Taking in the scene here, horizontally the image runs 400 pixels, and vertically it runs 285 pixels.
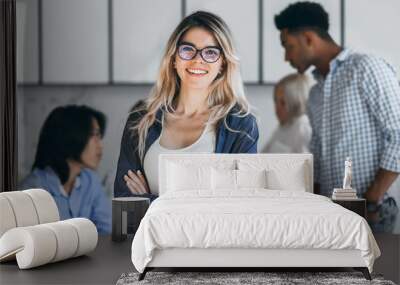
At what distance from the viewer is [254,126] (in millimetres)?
7512

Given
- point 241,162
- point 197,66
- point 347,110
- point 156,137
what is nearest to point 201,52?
point 197,66

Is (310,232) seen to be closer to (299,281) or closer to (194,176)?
(299,281)

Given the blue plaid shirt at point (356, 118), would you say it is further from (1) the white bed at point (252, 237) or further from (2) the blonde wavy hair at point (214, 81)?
(1) the white bed at point (252, 237)

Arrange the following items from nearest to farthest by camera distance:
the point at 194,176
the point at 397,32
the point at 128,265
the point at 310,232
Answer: the point at 310,232
the point at 128,265
the point at 194,176
the point at 397,32

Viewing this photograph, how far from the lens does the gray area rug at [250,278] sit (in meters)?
5.04

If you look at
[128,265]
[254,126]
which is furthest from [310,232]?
[254,126]

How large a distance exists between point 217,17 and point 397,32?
1.87 meters

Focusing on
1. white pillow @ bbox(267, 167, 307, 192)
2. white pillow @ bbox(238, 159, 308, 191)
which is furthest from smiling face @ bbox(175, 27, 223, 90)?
white pillow @ bbox(267, 167, 307, 192)

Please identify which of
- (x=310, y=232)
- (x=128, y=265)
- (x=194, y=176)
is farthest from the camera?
(x=194, y=176)

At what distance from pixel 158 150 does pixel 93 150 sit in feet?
2.35

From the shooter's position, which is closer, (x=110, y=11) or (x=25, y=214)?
(x=25, y=214)

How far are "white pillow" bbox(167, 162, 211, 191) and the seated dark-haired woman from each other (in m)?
1.03

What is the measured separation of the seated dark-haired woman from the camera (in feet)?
25.1

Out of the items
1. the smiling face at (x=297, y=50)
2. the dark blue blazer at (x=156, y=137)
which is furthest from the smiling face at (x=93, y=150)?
the smiling face at (x=297, y=50)
